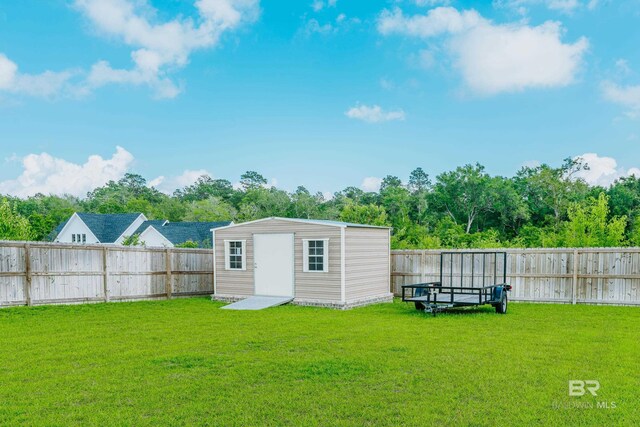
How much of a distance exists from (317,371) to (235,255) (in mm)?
8578

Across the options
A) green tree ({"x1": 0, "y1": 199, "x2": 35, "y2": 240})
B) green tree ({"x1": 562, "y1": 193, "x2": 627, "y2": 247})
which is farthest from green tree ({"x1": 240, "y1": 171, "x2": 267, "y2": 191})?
green tree ({"x1": 562, "y1": 193, "x2": 627, "y2": 247})

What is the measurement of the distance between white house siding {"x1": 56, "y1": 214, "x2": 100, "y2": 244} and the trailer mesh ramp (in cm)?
2688

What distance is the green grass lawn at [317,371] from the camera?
403cm

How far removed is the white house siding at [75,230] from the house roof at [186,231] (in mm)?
5586

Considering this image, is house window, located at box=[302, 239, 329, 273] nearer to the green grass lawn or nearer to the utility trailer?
the utility trailer

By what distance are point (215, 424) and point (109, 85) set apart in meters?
29.7

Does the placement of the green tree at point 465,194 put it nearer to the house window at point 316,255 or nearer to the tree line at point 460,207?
the tree line at point 460,207

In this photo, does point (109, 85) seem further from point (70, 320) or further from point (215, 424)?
point (215, 424)

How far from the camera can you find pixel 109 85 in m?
28.6

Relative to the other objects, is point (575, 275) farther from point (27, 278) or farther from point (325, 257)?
point (27, 278)

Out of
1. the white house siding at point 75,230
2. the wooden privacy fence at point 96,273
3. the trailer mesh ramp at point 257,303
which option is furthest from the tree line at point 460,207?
the wooden privacy fence at point 96,273

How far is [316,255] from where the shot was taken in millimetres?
12242

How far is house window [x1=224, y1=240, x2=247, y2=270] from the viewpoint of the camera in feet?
43.7

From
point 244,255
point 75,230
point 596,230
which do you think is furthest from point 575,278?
point 75,230
